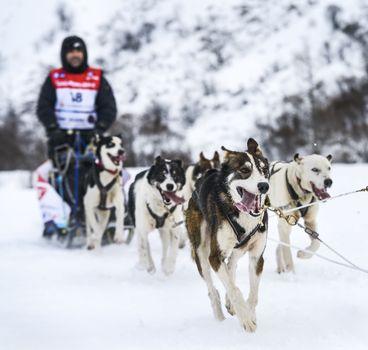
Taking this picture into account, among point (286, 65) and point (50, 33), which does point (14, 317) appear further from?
point (50, 33)

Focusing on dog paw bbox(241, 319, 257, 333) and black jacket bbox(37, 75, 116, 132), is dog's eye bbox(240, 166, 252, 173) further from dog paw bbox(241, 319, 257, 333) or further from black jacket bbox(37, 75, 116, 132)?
black jacket bbox(37, 75, 116, 132)

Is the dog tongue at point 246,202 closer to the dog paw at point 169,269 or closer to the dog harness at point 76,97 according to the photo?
the dog paw at point 169,269

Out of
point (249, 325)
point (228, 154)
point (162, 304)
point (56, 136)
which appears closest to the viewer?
point (249, 325)

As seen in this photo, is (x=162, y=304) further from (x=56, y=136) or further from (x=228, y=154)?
(x=56, y=136)

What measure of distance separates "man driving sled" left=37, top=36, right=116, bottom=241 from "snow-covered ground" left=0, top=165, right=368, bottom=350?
2.56 feet

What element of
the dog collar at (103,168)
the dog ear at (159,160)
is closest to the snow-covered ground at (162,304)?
the dog collar at (103,168)

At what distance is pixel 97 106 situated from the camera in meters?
6.53

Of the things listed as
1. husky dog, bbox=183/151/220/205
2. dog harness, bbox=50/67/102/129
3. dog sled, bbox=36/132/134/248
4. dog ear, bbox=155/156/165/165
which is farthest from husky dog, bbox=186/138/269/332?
dog harness, bbox=50/67/102/129

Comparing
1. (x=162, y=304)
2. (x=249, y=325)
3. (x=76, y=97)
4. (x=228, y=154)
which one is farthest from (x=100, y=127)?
(x=249, y=325)

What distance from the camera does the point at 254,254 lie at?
297 cm

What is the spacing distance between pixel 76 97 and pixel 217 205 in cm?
388

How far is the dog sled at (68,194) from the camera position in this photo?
620cm

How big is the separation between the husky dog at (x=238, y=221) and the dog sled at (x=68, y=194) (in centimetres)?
320

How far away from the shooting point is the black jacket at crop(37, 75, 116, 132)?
6.20m
